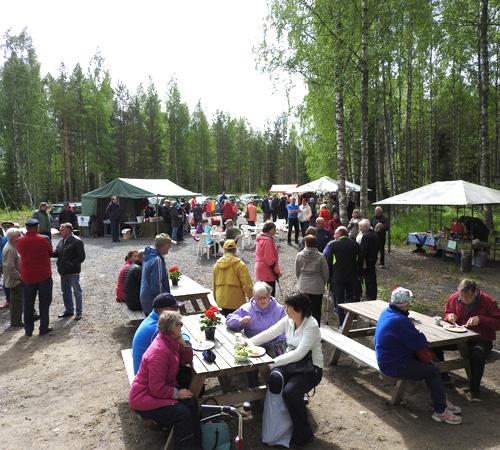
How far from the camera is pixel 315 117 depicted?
2261 cm

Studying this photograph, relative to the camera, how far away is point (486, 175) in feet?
42.6

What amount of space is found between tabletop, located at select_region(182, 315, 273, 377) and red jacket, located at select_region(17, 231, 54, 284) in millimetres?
3147

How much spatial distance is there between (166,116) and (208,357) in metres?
42.0

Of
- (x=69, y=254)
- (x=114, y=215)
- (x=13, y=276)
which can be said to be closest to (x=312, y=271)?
(x=69, y=254)

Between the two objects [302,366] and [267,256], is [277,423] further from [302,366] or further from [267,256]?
[267,256]

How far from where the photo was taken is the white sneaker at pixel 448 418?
12.3 ft

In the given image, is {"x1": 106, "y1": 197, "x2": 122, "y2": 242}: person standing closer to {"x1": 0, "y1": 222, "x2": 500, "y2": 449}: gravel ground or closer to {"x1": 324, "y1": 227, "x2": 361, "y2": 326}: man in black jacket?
{"x1": 0, "y1": 222, "x2": 500, "y2": 449}: gravel ground

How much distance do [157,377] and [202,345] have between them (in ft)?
2.40

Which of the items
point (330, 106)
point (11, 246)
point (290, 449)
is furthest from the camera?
point (330, 106)

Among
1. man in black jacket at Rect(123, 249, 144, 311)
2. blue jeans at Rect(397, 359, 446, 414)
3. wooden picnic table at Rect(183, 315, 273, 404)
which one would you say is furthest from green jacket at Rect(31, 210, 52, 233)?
blue jeans at Rect(397, 359, 446, 414)

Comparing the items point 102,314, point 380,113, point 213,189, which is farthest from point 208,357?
point 213,189

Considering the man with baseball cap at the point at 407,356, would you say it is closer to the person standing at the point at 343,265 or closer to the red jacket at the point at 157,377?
the red jacket at the point at 157,377

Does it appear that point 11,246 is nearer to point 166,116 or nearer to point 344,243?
point 344,243

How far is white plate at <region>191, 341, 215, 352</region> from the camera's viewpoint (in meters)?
3.68
